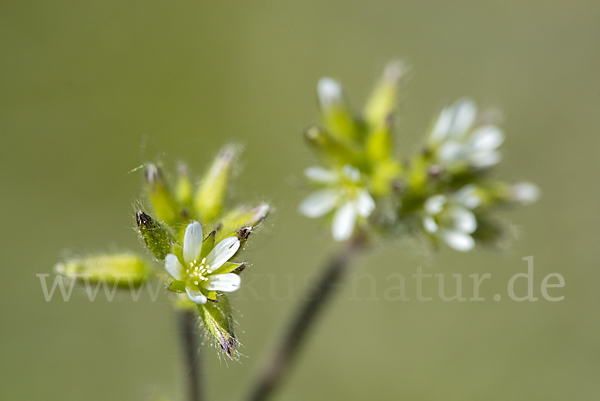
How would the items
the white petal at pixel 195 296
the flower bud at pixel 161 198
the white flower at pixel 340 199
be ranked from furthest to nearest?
the white flower at pixel 340 199, the flower bud at pixel 161 198, the white petal at pixel 195 296

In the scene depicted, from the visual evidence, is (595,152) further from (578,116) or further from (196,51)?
(196,51)

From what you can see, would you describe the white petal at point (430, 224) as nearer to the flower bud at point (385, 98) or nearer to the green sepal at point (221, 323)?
the flower bud at point (385, 98)

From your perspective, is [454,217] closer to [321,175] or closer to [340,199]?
[340,199]

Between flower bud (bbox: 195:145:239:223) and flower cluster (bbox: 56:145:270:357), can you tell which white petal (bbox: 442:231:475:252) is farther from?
flower bud (bbox: 195:145:239:223)

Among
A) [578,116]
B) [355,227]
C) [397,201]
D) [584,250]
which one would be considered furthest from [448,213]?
[578,116]

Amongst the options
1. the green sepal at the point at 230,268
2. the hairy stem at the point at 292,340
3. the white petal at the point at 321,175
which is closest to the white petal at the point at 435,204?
the white petal at the point at 321,175

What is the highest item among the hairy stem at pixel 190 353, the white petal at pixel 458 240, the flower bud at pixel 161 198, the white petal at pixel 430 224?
the white petal at pixel 430 224
